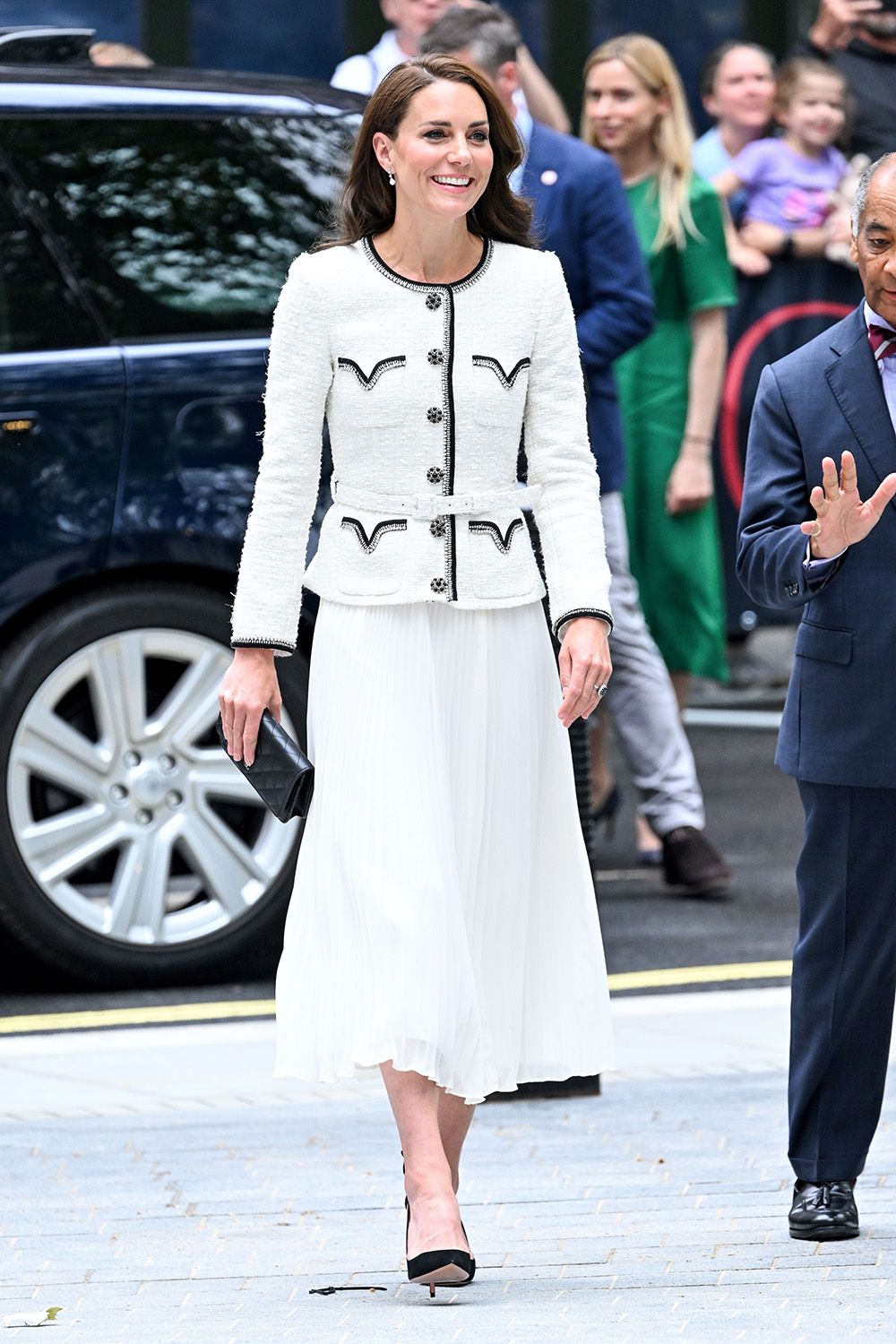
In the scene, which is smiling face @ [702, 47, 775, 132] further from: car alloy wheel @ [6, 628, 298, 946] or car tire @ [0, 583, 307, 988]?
car alloy wheel @ [6, 628, 298, 946]

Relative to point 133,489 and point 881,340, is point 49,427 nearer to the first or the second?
point 133,489

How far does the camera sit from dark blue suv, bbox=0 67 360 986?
19.0ft

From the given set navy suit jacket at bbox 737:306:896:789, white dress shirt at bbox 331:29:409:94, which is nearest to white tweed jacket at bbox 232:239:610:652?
navy suit jacket at bbox 737:306:896:789

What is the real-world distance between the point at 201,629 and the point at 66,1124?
1420 millimetres

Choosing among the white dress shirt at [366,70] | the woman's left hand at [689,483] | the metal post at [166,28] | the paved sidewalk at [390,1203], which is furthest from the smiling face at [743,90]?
the paved sidewalk at [390,1203]

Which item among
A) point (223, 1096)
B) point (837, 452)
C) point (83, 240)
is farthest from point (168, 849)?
point (837, 452)

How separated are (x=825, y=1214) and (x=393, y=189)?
177 centimetres

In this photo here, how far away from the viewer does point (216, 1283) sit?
155 inches

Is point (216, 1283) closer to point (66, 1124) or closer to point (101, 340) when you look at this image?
point (66, 1124)

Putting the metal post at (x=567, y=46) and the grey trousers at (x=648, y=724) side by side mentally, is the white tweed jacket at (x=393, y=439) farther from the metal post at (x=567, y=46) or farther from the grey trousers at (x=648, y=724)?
the metal post at (x=567, y=46)

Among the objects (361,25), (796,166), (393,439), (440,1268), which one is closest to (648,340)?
(796,166)

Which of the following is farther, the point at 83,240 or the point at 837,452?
the point at 83,240

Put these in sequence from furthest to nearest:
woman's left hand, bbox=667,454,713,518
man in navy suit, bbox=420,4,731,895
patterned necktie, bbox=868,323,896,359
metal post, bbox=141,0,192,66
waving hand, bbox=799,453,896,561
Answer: metal post, bbox=141,0,192,66, woman's left hand, bbox=667,454,713,518, man in navy suit, bbox=420,4,731,895, patterned necktie, bbox=868,323,896,359, waving hand, bbox=799,453,896,561

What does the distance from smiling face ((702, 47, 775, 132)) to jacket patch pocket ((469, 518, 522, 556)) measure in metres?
6.45
